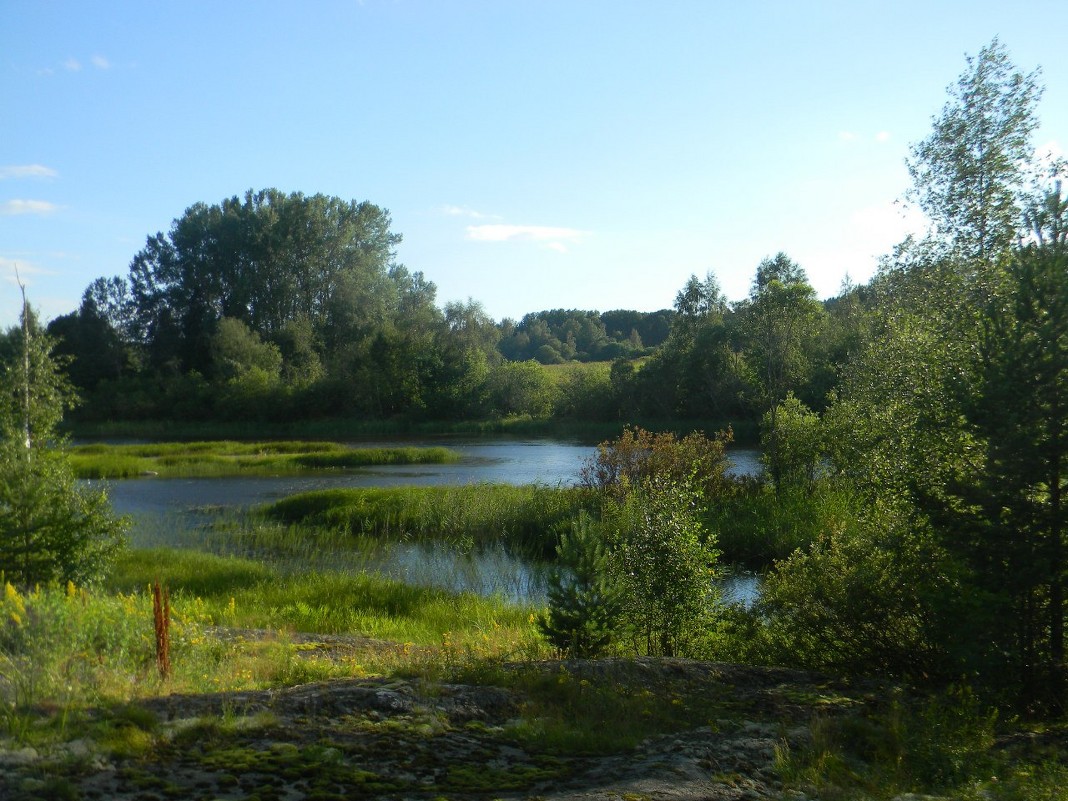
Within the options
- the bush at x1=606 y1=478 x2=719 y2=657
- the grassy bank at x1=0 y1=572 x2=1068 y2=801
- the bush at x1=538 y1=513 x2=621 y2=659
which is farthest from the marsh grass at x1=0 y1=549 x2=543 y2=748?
the bush at x1=606 y1=478 x2=719 y2=657

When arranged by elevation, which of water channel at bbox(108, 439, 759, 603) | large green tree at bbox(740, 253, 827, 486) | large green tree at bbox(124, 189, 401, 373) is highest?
large green tree at bbox(124, 189, 401, 373)

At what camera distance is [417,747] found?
14.0 ft

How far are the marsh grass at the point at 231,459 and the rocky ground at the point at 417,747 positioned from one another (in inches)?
1331

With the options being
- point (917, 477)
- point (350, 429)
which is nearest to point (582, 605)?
point (917, 477)

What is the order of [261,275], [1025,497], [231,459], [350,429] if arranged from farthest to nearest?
1. [261,275]
2. [350,429]
3. [231,459]
4. [1025,497]

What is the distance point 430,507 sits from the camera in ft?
76.6

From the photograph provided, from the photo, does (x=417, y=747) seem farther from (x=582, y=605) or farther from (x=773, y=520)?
(x=773, y=520)

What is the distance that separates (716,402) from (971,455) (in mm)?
47494

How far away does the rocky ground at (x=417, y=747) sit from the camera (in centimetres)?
348

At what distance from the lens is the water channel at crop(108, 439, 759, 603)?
16875 millimetres

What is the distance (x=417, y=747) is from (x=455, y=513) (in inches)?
732

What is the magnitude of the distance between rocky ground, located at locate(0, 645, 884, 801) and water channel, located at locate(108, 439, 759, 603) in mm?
6948

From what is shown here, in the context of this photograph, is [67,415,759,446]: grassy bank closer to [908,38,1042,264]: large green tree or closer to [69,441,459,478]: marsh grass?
[69,441,459,478]: marsh grass

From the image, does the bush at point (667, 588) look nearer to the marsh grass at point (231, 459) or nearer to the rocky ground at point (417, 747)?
the rocky ground at point (417, 747)
